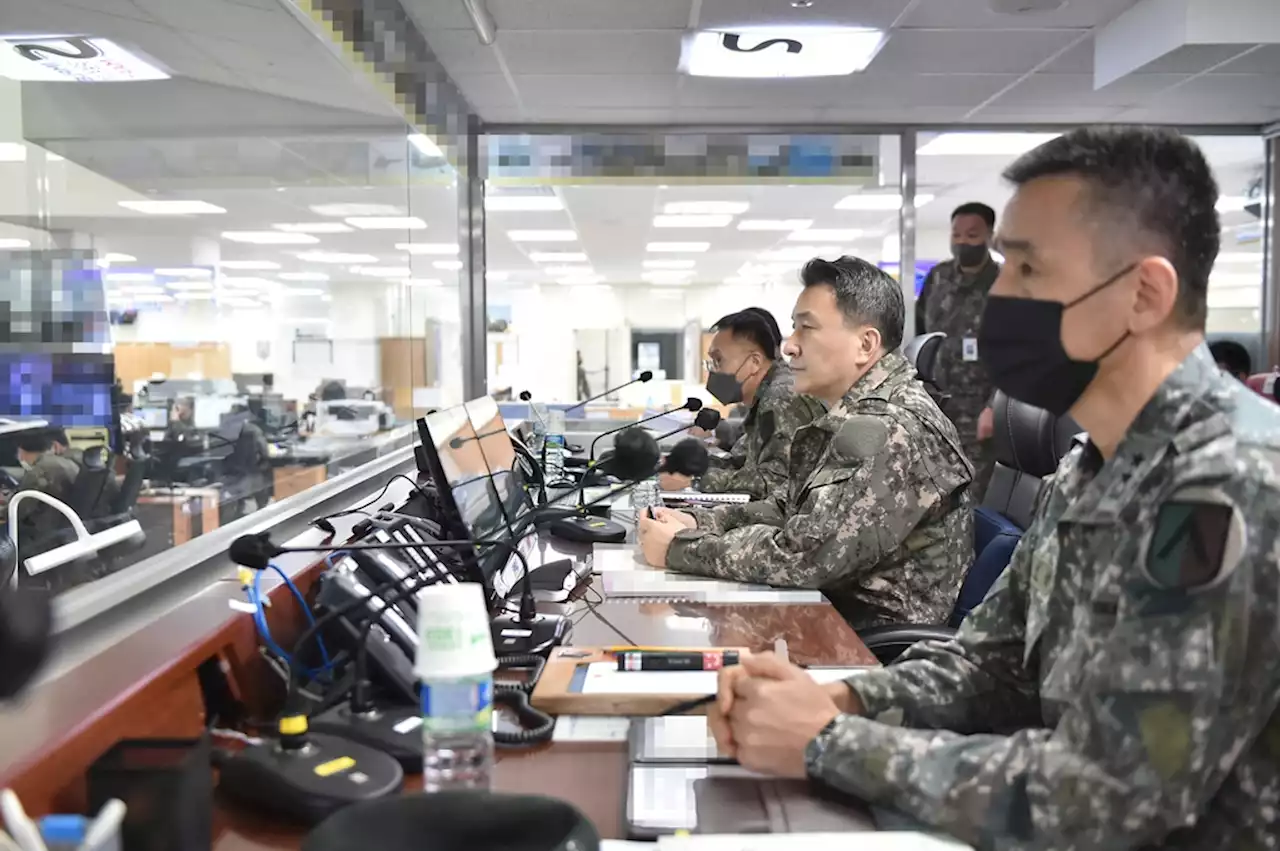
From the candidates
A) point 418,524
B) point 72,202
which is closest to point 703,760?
point 418,524

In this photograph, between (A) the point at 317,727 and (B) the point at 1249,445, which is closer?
(B) the point at 1249,445

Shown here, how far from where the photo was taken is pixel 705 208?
7.68m

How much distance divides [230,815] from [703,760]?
48cm

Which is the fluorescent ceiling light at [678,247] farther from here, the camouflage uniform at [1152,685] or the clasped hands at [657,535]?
the camouflage uniform at [1152,685]

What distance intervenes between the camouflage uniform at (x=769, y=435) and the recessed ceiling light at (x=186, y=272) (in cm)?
619

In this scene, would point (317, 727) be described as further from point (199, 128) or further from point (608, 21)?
point (199, 128)

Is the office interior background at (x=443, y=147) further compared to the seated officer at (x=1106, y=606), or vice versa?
the office interior background at (x=443, y=147)

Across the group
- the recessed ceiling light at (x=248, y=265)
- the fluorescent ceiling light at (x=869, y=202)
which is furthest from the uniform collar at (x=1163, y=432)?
the recessed ceiling light at (x=248, y=265)

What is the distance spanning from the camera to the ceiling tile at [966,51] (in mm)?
3498

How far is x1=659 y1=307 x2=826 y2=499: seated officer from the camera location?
2916 mm

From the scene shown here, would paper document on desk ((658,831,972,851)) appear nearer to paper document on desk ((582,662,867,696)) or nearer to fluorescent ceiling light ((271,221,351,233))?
paper document on desk ((582,662,867,696))

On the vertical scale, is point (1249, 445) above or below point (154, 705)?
above

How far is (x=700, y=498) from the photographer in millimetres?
2967

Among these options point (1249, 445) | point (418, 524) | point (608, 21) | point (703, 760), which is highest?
point (608, 21)
